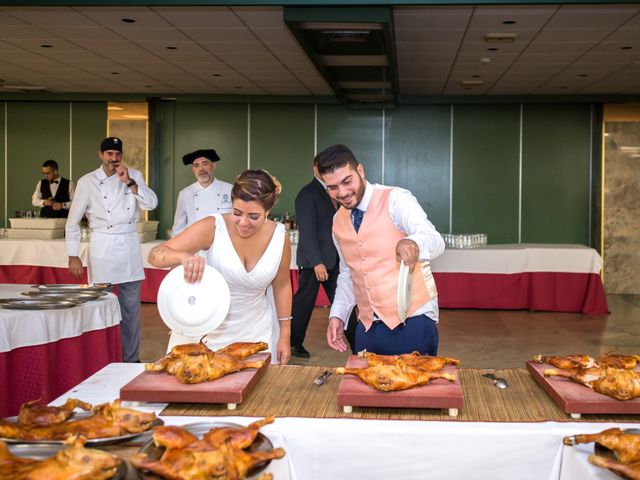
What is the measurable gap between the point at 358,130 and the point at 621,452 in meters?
9.40

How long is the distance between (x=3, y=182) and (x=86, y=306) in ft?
28.2

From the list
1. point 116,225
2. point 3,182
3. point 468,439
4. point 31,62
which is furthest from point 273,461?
point 3,182

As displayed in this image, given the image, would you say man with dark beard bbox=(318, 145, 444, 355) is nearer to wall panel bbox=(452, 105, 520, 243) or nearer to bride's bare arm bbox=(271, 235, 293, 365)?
bride's bare arm bbox=(271, 235, 293, 365)

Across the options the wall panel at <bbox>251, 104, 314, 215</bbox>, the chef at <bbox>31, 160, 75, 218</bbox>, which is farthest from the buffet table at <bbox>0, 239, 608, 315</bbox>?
the wall panel at <bbox>251, 104, 314, 215</bbox>

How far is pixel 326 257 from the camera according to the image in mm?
5523

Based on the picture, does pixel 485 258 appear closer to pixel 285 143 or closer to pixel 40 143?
pixel 285 143

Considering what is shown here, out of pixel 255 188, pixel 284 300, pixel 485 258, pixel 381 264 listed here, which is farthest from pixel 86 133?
pixel 381 264

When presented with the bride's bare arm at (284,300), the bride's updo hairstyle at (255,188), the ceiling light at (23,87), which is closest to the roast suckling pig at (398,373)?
the bride's updo hairstyle at (255,188)

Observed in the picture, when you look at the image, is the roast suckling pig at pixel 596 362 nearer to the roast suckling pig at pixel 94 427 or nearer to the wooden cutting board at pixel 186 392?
the wooden cutting board at pixel 186 392

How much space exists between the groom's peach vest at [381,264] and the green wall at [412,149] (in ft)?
26.2

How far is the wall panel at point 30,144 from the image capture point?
432 inches

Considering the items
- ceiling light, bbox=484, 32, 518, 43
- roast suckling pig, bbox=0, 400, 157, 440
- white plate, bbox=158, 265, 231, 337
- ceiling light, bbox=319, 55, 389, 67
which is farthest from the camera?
ceiling light, bbox=319, 55, 389, 67

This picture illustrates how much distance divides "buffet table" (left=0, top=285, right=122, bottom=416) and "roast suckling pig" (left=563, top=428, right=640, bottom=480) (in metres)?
2.45

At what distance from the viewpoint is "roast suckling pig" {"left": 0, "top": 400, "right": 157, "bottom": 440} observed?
1536mm
